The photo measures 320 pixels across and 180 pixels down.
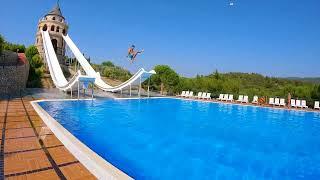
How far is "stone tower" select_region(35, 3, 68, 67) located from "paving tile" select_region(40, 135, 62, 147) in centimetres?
2785

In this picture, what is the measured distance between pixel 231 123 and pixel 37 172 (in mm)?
8488

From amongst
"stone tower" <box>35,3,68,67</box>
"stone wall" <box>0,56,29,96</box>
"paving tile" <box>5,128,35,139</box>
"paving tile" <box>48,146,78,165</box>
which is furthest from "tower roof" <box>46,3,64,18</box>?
"paving tile" <box>48,146,78,165</box>

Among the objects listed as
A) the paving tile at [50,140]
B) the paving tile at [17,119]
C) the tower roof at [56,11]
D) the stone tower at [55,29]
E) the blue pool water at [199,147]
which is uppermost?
the tower roof at [56,11]

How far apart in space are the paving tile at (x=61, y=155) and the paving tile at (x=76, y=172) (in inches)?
9.0

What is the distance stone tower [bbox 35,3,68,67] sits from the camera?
31547 millimetres

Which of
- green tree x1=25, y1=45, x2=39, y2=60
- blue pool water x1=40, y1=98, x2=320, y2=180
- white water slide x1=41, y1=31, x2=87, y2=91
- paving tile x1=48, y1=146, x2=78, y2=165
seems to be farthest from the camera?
green tree x1=25, y1=45, x2=39, y2=60

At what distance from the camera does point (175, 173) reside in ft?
15.6

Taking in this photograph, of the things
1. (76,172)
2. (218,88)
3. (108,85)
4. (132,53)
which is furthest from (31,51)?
(76,172)

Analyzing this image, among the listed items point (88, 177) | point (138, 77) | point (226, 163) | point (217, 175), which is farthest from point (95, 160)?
point (138, 77)

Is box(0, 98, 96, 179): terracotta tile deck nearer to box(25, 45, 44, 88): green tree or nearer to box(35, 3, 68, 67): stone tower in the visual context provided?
box(25, 45, 44, 88): green tree

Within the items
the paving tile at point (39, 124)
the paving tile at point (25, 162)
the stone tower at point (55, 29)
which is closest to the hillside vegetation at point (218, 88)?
the stone tower at point (55, 29)

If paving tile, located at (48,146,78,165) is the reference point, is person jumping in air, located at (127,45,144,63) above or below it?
above

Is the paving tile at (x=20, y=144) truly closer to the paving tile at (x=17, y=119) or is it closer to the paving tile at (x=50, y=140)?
the paving tile at (x=50, y=140)

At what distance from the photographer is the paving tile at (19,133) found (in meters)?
5.47
